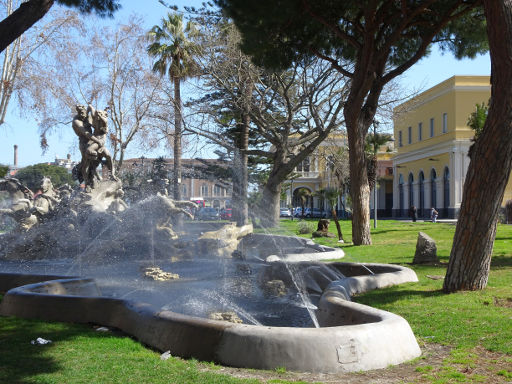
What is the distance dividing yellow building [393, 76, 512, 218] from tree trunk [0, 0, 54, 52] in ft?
92.4

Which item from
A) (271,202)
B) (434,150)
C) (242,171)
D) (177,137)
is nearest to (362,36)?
(271,202)

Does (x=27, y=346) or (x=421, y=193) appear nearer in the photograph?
(x=27, y=346)

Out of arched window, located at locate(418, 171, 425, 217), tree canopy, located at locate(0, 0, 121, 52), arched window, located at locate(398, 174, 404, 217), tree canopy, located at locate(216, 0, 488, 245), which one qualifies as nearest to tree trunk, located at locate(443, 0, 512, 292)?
tree canopy, located at locate(216, 0, 488, 245)

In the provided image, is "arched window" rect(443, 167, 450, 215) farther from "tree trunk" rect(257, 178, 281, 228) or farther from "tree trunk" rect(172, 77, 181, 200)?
"tree trunk" rect(172, 77, 181, 200)

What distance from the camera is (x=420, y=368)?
4.21m

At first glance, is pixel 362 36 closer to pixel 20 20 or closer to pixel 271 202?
pixel 20 20

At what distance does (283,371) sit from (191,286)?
15.5ft

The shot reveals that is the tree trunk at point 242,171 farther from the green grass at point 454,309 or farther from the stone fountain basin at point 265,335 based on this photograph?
the stone fountain basin at point 265,335

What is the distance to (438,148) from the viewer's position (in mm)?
39531

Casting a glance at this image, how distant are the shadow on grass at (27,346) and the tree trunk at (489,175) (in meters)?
4.84

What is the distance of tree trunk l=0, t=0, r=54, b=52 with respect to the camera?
5692 millimetres

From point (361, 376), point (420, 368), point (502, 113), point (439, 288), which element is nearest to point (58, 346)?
point (361, 376)

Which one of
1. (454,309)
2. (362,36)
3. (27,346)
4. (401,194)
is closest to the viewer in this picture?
(27,346)

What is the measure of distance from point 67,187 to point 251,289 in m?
7.87
